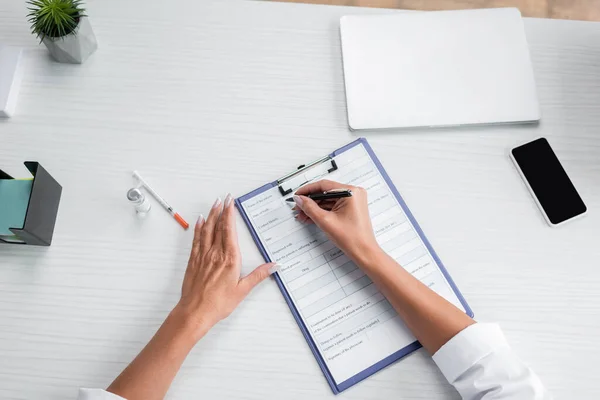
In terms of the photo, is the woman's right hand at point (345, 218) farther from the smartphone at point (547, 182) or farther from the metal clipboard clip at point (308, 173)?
the smartphone at point (547, 182)

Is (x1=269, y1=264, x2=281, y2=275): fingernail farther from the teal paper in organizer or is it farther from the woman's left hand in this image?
the teal paper in organizer

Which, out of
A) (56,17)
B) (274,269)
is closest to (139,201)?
(274,269)

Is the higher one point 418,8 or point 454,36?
point 418,8

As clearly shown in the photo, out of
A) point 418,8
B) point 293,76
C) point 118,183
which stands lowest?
point 118,183

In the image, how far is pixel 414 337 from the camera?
0.85 meters

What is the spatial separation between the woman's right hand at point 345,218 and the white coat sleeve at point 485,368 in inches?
8.0

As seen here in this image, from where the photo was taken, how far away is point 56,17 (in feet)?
3.00

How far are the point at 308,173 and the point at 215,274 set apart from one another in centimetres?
26

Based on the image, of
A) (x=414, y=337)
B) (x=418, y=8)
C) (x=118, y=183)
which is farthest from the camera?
(x=418, y=8)

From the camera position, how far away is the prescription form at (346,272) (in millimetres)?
843

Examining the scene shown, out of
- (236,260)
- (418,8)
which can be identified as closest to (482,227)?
(236,260)

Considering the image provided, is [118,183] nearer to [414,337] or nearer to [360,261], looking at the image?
[360,261]

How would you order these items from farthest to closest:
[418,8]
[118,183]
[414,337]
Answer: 1. [418,8]
2. [118,183]
3. [414,337]

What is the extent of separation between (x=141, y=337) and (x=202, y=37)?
2.00ft
